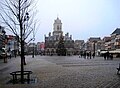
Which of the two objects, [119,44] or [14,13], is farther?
[119,44]

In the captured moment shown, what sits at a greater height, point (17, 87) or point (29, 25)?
point (29, 25)

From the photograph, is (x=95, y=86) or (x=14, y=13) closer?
(x=95, y=86)

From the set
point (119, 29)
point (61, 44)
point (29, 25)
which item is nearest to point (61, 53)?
point (61, 44)

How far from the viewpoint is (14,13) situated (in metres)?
18.9

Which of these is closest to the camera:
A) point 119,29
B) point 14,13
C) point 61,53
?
point 14,13

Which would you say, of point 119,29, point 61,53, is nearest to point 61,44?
point 61,53

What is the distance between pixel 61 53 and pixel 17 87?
488 feet

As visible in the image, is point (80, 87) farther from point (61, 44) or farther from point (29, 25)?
point (61, 44)

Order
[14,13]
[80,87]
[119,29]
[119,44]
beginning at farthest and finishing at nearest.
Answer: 1. [119,29]
2. [119,44]
3. [14,13]
4. [80,87]

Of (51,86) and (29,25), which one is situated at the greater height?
(29,25)

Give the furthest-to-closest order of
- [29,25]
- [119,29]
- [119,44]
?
[119,29]
[119,44]
[29,25]

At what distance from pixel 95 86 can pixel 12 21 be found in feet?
→ 27.0

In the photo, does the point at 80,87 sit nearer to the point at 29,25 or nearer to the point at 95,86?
the point at 95,86

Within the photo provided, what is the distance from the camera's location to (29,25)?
21.7 metres
